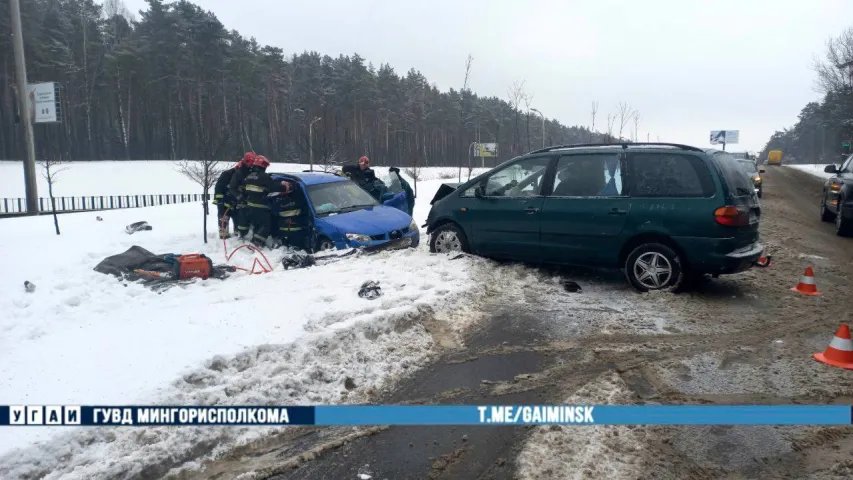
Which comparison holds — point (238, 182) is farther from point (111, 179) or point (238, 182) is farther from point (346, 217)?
point (111, 179)

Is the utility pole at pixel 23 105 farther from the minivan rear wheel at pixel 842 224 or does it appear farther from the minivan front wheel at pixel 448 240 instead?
the minivan rear wheel at pixel 842 224

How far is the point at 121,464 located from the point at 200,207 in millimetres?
15473

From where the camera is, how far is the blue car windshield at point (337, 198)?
383 inches

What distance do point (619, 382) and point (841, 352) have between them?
1898mm

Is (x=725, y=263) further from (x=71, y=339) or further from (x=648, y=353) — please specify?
(x=71, y=339)

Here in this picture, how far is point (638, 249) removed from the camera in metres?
6.38

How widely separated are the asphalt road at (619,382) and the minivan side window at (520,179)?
46.3 inches

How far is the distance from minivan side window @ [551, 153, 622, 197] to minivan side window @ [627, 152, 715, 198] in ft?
0.62

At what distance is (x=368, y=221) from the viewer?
30.6ft

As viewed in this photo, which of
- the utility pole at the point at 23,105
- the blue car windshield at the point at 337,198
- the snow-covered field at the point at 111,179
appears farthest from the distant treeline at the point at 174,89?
the blue car windshield at the point at 337,198

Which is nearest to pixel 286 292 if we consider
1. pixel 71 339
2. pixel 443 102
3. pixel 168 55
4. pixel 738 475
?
pixel 71 339

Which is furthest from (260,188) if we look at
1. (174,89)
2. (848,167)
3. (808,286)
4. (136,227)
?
(174,89)

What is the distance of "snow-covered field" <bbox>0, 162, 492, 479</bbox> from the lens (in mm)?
3164

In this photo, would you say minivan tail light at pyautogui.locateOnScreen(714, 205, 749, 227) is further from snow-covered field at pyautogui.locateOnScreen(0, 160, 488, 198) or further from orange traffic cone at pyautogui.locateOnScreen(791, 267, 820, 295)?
snow-covered field at pyautogui.locateOnScreen(0, 160, 488, 198)
